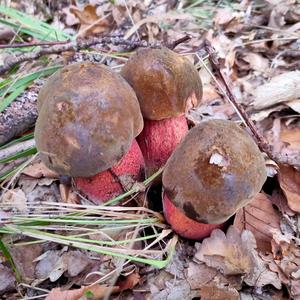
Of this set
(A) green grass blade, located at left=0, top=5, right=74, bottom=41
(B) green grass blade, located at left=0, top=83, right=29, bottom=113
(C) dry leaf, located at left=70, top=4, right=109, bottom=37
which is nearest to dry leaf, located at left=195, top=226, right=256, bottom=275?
(B) green grass blade, located at left=0, top=83, right=29, bottom=113

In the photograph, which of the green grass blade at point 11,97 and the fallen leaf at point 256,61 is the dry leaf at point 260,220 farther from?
the green grass blade at point 11,97

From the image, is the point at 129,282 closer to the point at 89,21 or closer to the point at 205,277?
the point at 205,277

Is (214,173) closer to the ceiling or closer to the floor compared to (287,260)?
closer to the ceiling

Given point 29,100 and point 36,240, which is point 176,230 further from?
point 29,100

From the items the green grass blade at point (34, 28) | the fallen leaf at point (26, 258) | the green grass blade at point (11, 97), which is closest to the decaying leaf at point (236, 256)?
the fallen leaf at point (26, 258)

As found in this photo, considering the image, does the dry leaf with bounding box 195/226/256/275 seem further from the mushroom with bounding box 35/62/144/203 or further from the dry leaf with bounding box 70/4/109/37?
the dry leaf with bounding box 70/4/109/37

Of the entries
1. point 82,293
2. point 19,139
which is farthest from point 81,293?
point 19,139
